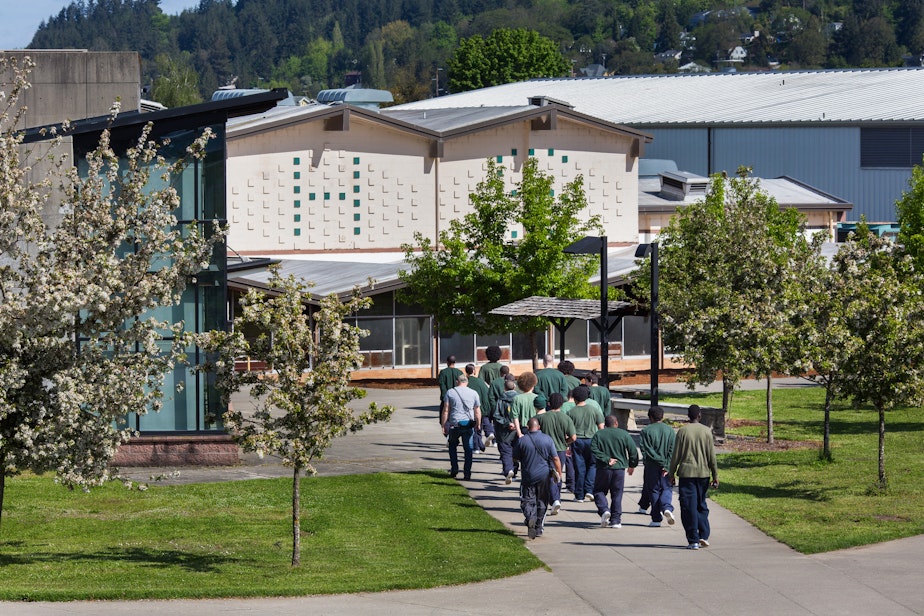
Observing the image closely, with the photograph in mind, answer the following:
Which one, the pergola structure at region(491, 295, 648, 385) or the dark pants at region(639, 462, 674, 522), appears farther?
the pergola structure at region(491, 295, 648, 385)

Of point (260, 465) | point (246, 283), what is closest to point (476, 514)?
Answer: point (260, 465)

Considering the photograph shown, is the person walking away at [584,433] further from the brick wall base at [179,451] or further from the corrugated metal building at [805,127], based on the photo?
the corrugated metal building at [805,127]

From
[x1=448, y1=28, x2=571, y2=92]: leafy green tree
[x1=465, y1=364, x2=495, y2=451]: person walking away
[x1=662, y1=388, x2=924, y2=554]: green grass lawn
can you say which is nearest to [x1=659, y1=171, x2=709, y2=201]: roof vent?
[x1=662, y1=388, x2=924, y2=554]: green grass lawn

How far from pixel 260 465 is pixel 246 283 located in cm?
1719

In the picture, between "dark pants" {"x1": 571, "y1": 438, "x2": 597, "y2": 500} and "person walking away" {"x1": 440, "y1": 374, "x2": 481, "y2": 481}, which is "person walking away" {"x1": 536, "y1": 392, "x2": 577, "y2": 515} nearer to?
"dark pants" {"x1": 571, "y1": 438, "x2": 597, "y2": 500}

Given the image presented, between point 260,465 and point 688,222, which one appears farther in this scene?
point 688,222

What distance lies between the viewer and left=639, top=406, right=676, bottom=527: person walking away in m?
18.2

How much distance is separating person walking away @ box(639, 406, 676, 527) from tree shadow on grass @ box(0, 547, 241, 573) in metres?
5.20

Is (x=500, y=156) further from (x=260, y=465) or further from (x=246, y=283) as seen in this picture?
(x=260, y=465)

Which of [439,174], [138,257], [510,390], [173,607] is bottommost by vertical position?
[173,607]

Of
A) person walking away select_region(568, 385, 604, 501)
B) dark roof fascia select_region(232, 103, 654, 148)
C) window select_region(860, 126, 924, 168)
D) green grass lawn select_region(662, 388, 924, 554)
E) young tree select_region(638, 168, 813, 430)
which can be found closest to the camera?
green grass lawn select_region(662, 388, 924, 554)

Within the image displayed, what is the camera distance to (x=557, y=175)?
50.5 meters

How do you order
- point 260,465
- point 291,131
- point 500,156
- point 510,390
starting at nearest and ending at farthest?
point 510,390
point 260,465
point 291,131
point 500,156

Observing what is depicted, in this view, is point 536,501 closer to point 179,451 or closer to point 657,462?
point 657,462
